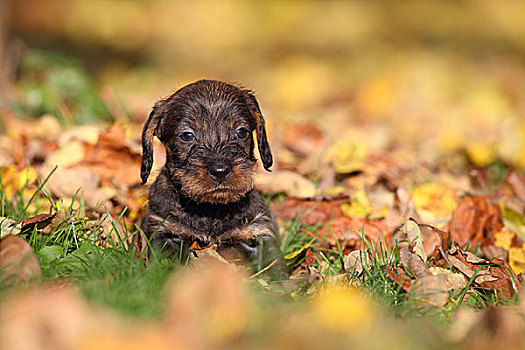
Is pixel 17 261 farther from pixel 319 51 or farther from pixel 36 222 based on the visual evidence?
pixel 319 51

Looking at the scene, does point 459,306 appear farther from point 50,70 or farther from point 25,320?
point 50,70

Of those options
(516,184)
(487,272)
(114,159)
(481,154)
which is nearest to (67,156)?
(114,159)

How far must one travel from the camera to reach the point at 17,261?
9.85ft

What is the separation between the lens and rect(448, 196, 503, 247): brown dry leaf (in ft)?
15.6

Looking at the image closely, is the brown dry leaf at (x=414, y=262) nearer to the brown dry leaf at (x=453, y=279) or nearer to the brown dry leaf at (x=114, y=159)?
the brown dry leaf at (x=453, y=279)

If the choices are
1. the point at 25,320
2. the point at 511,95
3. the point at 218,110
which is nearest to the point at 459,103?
the point at 511,95

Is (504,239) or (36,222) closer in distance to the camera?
(36,222)

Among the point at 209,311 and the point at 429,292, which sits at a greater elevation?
the point at 209,311

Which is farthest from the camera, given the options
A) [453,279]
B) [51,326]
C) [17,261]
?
[453,279]

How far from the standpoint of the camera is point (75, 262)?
3.46 meters

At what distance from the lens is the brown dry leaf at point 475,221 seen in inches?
187

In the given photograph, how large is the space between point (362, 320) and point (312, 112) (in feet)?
27.2

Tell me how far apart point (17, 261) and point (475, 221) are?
136 inches

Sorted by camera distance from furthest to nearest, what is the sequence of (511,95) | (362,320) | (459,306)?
(511,95) → (459,306) → (362,320)
